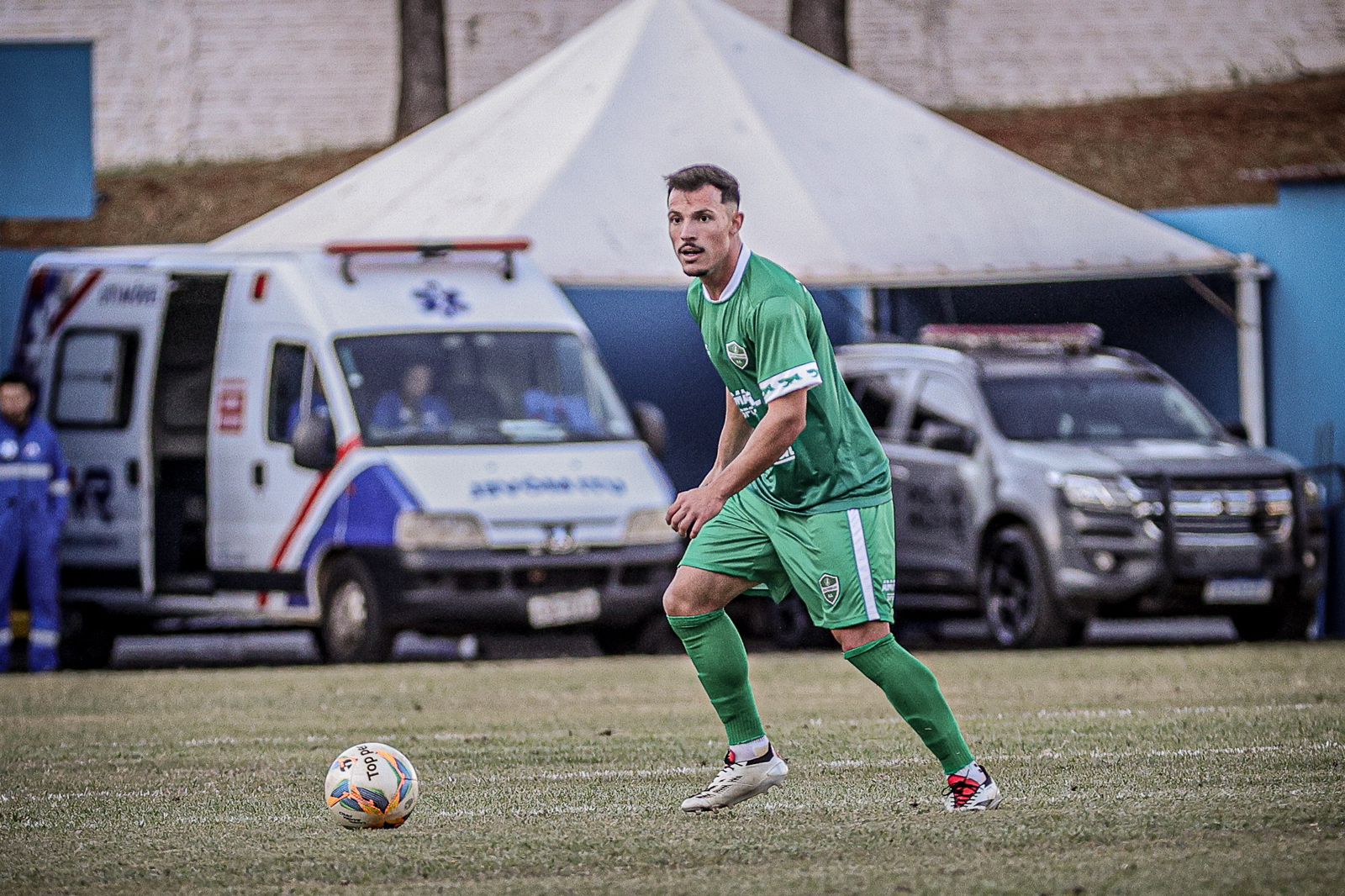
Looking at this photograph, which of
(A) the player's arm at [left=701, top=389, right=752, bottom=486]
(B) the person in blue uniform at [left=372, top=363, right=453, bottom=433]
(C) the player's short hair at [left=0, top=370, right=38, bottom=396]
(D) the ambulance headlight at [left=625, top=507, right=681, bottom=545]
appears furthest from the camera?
(C) the player's short hair at [left=0, top=370, right=38, bottom=396]

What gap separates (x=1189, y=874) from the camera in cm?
578

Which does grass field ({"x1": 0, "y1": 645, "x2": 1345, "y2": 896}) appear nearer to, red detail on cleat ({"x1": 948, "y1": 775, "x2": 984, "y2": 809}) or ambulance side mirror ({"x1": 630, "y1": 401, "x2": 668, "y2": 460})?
red detail on cleat ({"x1": 948, "y1": 775, "x2": 984, "y2": 809})

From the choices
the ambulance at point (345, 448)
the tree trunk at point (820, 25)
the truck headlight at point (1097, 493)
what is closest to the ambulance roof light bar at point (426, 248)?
the ambulance at point (345, 448)

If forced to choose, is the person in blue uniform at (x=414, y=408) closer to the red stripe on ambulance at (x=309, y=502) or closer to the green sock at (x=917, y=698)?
the red stripe on ambulance at (x=309, y=502)

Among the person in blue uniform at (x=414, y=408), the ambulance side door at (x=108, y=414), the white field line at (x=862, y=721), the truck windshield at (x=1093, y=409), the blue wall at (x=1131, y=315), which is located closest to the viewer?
the white field line at (x=862, y=721)

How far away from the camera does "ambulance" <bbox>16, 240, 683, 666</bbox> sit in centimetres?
1449

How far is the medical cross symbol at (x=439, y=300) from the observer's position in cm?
1549

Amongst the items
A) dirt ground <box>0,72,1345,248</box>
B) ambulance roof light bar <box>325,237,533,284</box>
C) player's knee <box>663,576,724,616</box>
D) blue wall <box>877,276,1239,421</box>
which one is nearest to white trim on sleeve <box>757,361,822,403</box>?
player's knee <box>663,576,724,616</box>

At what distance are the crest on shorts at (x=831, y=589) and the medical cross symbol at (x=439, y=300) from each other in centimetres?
865

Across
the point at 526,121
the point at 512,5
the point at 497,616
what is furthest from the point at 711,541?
the point at 512,5

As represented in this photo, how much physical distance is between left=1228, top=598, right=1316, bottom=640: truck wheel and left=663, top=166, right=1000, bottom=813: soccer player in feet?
29.1

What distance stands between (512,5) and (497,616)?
63.7ft

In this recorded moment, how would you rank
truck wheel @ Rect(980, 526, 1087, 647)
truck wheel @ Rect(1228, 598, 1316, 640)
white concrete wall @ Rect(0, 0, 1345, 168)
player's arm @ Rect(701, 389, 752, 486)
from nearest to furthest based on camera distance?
player's arm @ Rect(701, 389, 752, 486) < truck wheel @ Rect(980, 526, 1087, 647) < truck wheel @ Rect(1228, 598, 1316, 640) < white concrete wall @ Rect(0, 0, 1345, 168)

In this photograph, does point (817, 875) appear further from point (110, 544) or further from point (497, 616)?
point (110, 544)
